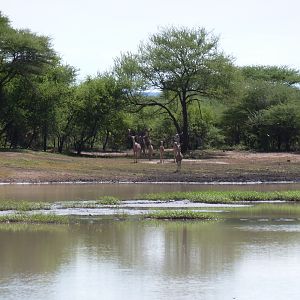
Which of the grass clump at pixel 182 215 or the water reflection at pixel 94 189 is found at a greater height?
the water reflection at pixel 94 189

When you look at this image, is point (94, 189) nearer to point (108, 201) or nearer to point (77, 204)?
point (108, 201)

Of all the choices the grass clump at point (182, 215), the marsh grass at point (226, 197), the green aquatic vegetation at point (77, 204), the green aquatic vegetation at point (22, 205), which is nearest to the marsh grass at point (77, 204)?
the green aquatic vegetation at point (77, 204)

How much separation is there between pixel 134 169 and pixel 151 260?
26001mm

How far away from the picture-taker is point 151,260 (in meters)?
15.1

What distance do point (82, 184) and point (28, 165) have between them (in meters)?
5.81

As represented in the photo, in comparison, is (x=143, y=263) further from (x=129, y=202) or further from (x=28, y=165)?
(x=28, y=165)

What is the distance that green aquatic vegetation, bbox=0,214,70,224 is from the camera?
66.5ft

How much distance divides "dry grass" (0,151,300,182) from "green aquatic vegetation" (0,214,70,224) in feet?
46.7

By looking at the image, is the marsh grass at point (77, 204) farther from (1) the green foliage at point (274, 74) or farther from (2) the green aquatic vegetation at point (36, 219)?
(1) the green foliage at point (274, 74)

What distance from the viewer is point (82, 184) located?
3466cm

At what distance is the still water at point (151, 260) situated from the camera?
12.4 meters

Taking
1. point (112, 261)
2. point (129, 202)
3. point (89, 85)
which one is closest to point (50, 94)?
point (89, 85)

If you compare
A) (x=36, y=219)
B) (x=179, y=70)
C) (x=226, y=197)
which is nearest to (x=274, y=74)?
(x=179, y=70)

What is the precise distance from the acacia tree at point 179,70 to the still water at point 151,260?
117 ft
